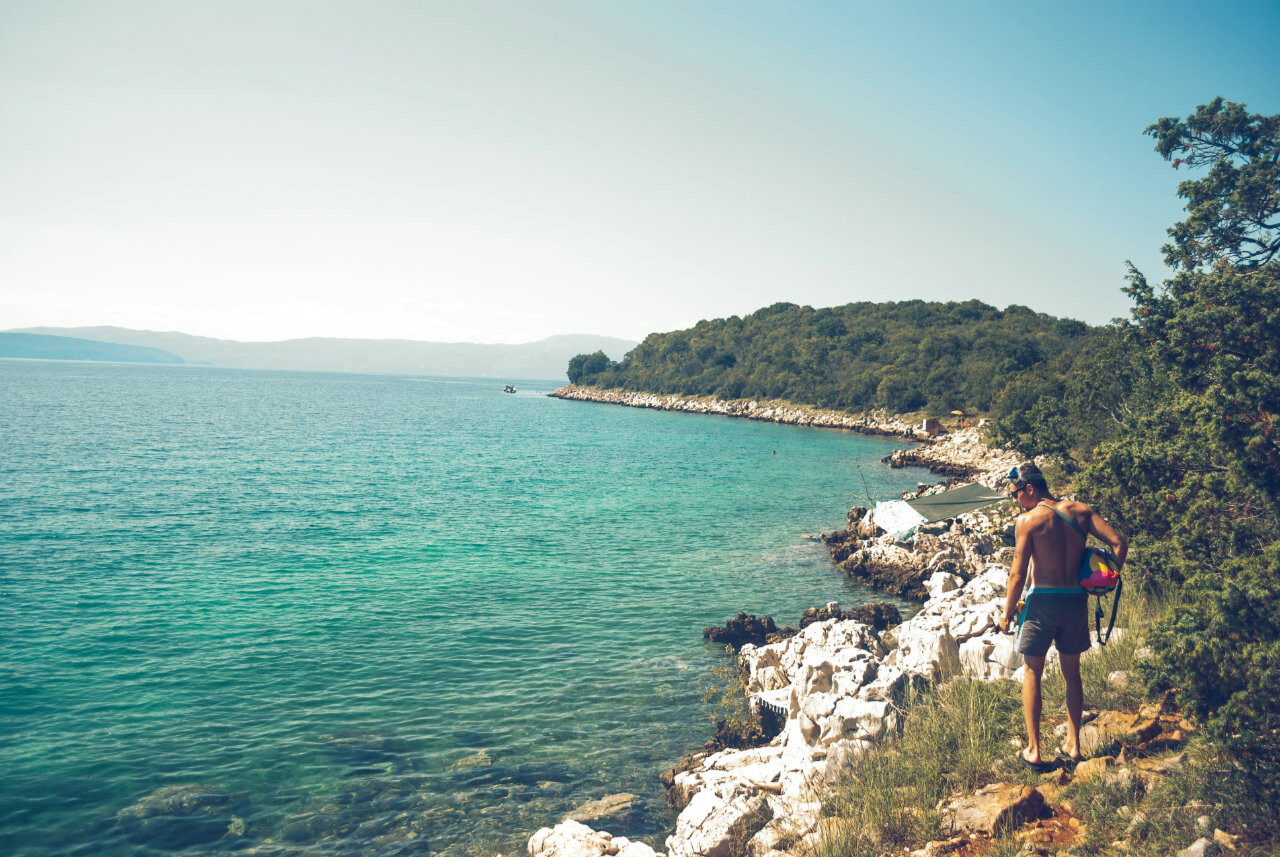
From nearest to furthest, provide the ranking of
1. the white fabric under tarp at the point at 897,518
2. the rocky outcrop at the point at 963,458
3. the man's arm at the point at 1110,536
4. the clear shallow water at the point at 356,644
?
the man's arm at the point at 1110,536 < the clear shallow water at the point at 356,644 < the white fabric under tarp at the point at 897,518 < the rocky outcrop at the point at 963,458

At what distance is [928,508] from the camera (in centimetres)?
2591

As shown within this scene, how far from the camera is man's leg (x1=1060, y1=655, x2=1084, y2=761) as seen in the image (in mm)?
6180

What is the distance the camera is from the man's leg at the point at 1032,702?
627 centimetres

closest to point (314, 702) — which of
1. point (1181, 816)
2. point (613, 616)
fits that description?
point (613, 616)

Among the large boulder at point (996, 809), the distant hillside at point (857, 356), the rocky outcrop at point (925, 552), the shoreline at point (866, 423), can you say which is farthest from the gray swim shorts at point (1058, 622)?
the distant hillside at point (857, 356)

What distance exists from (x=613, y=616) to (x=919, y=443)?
55411 mm

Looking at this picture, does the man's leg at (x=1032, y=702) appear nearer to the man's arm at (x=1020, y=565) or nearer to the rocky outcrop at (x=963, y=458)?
the man's arm at (x=1020, y=565)

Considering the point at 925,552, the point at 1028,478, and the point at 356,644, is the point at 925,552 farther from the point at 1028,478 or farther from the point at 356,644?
the point at 356,644

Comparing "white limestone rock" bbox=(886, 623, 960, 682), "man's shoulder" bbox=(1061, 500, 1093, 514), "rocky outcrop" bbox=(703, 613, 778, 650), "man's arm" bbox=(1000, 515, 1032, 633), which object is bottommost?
"rocky outcrop" bbox=(703, 613, 778, 650)

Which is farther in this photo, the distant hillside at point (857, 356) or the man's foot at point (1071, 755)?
the distant hillside at point (857, 356)

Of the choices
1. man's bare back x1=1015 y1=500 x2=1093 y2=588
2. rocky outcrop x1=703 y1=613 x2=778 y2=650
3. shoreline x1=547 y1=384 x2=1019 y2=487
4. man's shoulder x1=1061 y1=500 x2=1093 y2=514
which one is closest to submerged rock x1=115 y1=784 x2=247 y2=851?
rocky outcrop x1=703 y1=613 x2=778 y2=650

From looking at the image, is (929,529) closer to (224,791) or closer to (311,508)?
(224,791)

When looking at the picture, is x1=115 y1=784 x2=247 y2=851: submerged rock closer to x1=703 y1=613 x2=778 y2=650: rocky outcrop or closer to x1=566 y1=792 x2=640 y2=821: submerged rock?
x1=566 y1=792 x2=640 y2=821: submerged rock

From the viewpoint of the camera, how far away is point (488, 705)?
13.0 m
